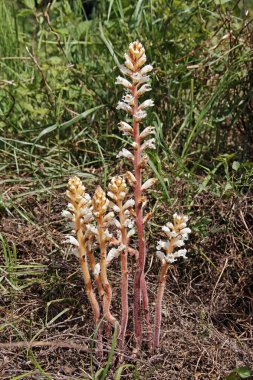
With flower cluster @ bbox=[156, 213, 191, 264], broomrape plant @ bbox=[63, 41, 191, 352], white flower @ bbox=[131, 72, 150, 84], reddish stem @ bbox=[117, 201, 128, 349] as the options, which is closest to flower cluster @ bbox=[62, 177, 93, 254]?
broomrape plant @ bbox=[63, 41, 191, 352]

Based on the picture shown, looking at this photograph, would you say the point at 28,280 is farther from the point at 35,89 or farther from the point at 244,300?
the point at 35,89

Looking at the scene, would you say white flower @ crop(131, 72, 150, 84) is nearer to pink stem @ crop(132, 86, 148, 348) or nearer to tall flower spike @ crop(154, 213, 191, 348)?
pink stem @ crop(132, 86, 148, 348)

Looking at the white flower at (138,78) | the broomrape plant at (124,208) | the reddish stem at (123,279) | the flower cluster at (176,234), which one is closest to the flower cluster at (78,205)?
the broomrape plant at (124,208)

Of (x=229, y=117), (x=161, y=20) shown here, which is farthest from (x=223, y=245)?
(x=161, y=20)

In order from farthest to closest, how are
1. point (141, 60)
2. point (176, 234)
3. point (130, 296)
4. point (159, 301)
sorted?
point (130, 296) < point (159, 301) < point (176, 234) < point (141, 60)

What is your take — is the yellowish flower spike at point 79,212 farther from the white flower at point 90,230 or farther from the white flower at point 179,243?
the white flower at point 179,243

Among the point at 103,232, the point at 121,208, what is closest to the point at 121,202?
the point at 121,208

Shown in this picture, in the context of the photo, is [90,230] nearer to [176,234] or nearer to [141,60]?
[176,234]

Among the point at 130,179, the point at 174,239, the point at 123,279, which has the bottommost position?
the point at 123,279
